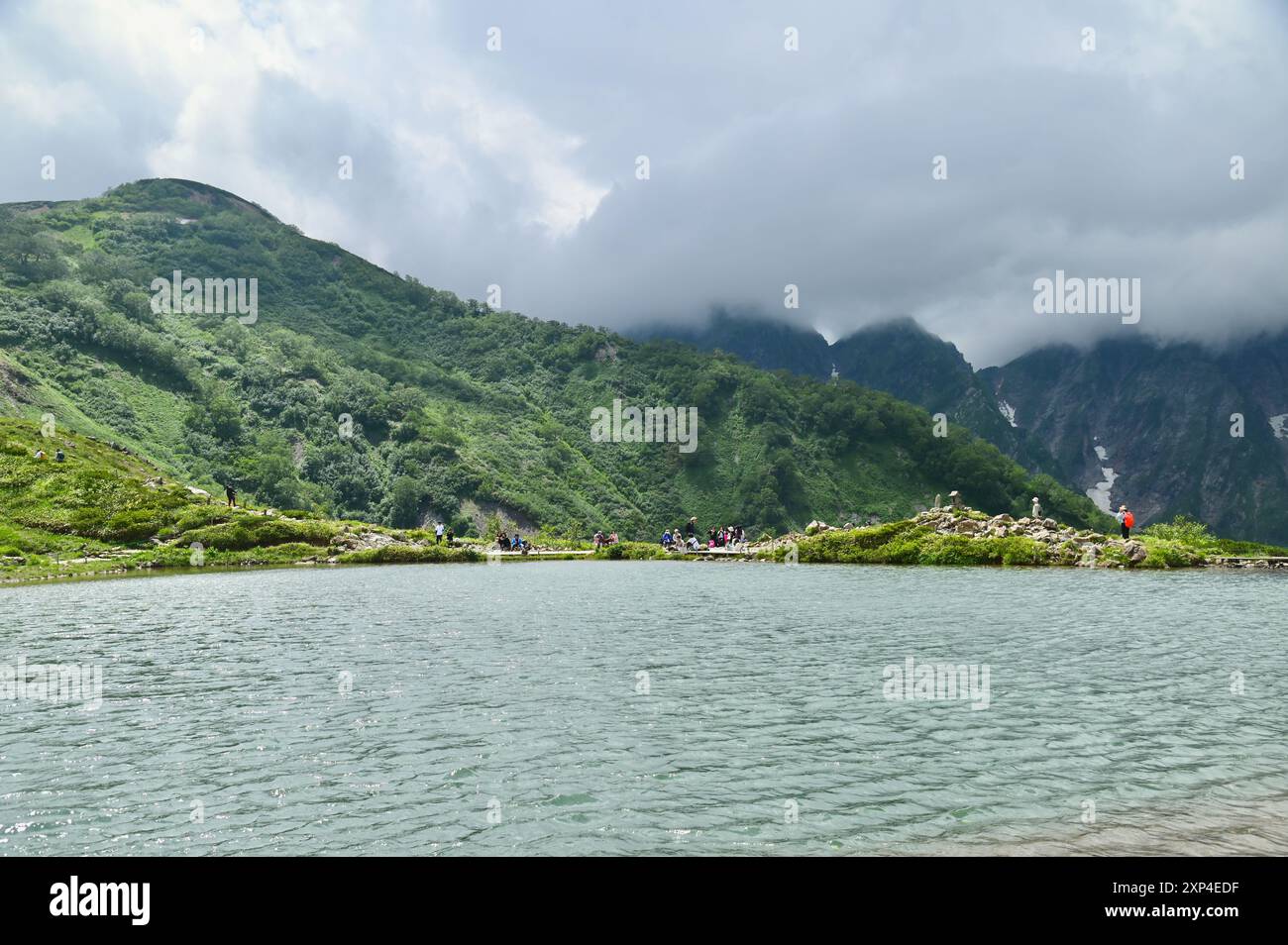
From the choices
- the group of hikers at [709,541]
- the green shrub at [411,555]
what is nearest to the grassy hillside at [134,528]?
the green shrub at [411,555]

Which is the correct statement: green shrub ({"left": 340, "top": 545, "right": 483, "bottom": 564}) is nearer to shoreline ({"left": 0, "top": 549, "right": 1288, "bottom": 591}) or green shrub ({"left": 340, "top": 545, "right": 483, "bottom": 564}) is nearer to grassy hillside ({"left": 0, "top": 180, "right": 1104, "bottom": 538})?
shoreline ({"left": 0, "top": 549, "right": 1288, "bottom": 591})

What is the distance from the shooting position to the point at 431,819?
1207 centimetres

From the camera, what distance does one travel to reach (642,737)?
16.3m

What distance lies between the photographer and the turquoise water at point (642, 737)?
11.7 m

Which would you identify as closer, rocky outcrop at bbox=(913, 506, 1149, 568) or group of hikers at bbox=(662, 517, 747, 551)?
rocky outcrop at bbox=(913, 506, 1149, 568)

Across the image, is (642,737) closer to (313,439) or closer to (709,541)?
(709,541)

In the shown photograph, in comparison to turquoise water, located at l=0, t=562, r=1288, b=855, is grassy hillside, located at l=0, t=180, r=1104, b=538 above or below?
above

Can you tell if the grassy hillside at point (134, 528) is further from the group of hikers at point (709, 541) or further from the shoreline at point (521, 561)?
the group of hikers at point (709, 541)

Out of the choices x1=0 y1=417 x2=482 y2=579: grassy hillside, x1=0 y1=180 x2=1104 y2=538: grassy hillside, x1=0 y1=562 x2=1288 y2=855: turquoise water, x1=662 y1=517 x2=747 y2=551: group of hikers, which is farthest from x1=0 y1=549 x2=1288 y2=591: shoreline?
x1=0 y1=180 x2=1104 y2=538: grassy hillside

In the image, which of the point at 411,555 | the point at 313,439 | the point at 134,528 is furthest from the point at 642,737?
the point at 313,439

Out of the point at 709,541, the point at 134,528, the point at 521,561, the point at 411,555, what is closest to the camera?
the point at 134,528

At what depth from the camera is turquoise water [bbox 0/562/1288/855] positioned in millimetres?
11656

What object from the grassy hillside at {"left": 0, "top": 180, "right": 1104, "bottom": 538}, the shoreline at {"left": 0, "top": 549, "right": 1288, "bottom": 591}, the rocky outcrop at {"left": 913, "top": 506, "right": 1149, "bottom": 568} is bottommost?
the shoreline at {"left": 0, "top": 549, "right": 1288, "bottom": 591}
